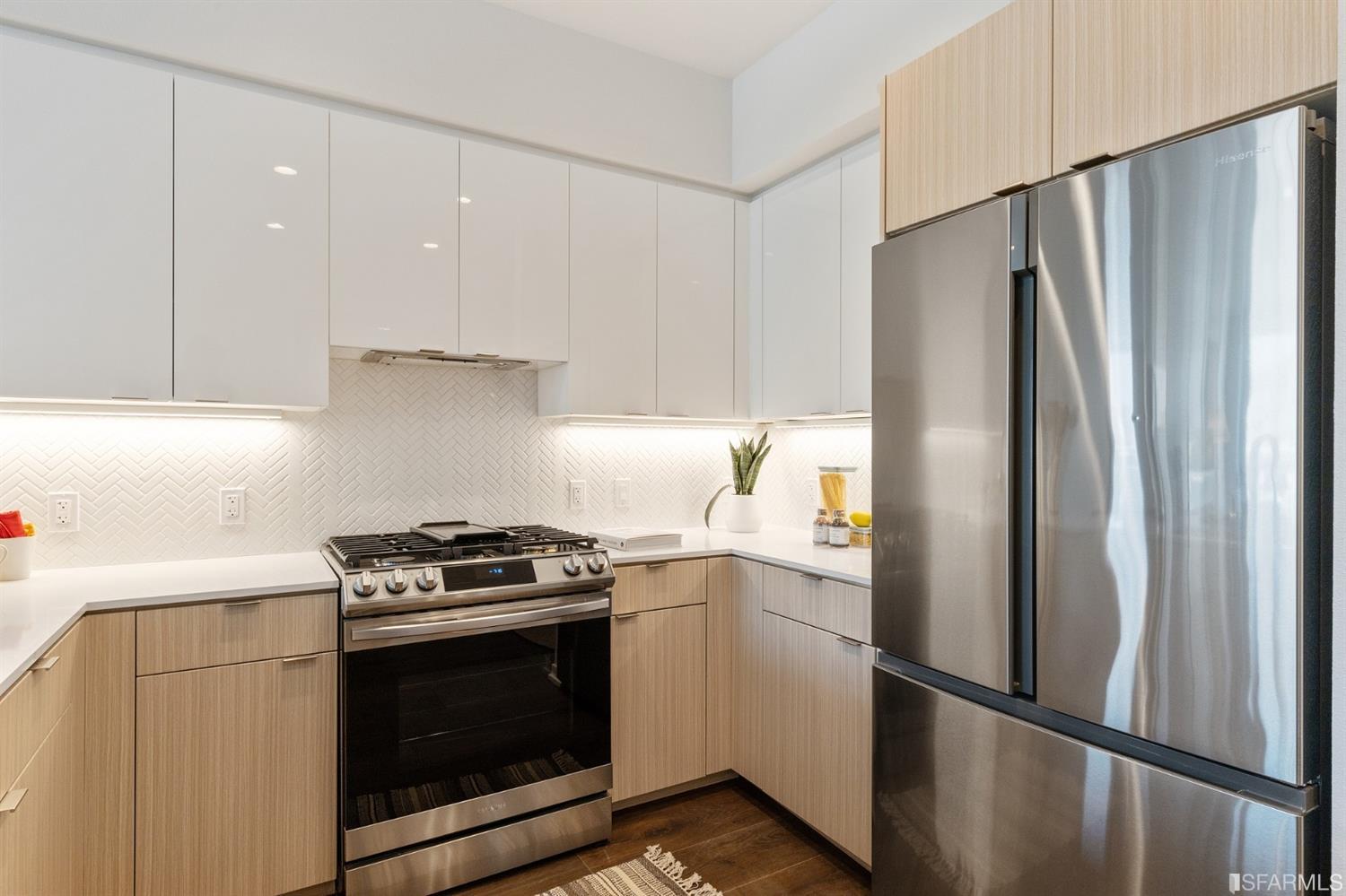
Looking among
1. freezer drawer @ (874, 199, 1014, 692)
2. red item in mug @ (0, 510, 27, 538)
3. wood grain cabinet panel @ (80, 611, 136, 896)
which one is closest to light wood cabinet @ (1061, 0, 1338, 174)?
freezer drawer @ (874, 199, 1014, 692)

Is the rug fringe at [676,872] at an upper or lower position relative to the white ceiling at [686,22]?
lower

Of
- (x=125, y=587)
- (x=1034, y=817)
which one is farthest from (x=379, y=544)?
(x=1034, y=817)

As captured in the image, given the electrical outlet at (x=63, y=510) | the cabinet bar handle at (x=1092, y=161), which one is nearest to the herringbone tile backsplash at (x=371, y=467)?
the electrical outlet at (x=63, y=510)

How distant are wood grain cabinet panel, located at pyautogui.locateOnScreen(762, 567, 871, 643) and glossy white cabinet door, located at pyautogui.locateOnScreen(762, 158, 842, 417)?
2.31ft

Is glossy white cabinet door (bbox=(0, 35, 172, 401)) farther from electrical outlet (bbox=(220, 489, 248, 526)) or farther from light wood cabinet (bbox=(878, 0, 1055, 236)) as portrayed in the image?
light wood cabinet (bbox=(878, 0, 1055, 236))

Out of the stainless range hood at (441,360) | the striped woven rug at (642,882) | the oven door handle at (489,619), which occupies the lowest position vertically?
the striped woven rug at (642,882)

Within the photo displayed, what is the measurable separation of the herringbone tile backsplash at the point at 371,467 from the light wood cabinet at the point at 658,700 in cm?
73

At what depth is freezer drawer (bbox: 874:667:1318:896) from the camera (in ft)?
4.11

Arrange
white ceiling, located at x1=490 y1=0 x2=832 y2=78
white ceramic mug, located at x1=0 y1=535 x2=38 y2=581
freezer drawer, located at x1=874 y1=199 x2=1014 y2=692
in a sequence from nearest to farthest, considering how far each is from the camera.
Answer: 1. freezer drawer, located at x1=874 y1=199 x2=1014 y2=692
2. white ceramic mug, located at x1=0 y1=535 x2=38 y2=581
3. white ceiling, located at x1=490 y1=0 x2=832 y2=78

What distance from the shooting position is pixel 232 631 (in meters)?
1.93

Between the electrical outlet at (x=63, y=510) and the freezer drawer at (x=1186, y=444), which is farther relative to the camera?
the electrical outlet at (x=63, y=510)

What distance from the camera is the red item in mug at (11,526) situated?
2.03 m

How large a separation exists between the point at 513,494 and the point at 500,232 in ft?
3.38

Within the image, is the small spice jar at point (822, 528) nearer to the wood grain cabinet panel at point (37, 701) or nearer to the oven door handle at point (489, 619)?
the oven door handle at point (489, 619)
